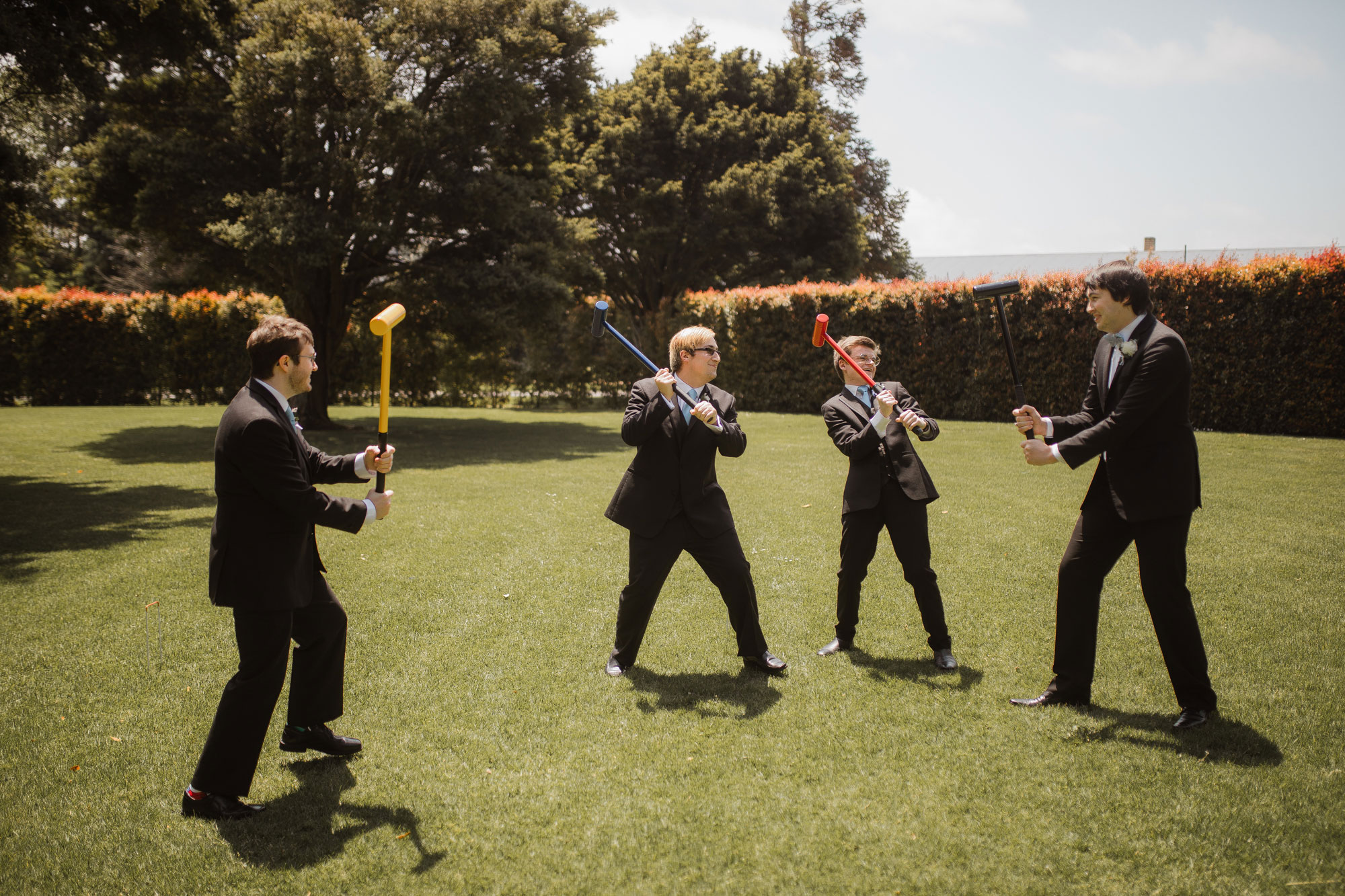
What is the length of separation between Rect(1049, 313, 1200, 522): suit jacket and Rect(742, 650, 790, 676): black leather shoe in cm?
207

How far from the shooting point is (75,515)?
9.30 metres

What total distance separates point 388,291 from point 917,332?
13.2 metres

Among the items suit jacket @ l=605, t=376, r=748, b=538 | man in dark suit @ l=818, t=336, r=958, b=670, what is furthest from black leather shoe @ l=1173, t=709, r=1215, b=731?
suit jacket @ l=605, t=376, r=748, b=538

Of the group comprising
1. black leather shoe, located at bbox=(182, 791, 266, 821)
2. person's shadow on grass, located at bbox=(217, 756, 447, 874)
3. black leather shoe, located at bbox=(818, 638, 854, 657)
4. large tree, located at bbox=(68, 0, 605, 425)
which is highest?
large tree, located at bbox=(68, 0, 605, 425)

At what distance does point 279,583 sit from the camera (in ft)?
11.3

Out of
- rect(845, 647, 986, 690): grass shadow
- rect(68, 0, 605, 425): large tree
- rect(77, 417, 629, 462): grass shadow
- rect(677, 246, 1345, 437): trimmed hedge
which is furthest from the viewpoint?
rect(68, 0, 605, 425): large tree

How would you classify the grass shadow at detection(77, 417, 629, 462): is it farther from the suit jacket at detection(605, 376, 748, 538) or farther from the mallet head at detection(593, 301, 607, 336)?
the suit jacket at detection(605, 376, 748, 538)

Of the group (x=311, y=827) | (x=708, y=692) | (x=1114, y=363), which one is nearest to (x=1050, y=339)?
(x=1114, y=363)

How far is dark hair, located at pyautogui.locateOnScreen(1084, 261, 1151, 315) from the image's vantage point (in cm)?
413

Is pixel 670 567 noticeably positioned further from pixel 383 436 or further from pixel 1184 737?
pixel 1184 737

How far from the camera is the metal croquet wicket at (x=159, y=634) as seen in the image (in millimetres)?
5160

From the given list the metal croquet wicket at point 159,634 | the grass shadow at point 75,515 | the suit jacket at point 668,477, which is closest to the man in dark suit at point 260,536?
the suit jacket at point 668,477

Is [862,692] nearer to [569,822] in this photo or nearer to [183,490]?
[569,822]

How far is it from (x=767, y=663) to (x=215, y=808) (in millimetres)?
2988
